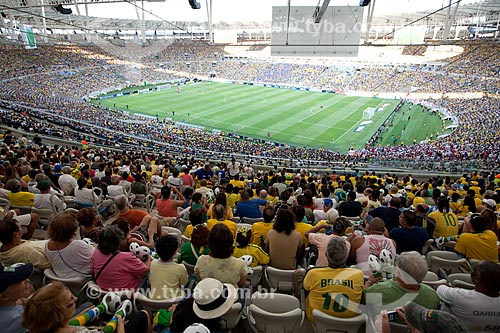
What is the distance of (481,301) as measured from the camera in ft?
8.91

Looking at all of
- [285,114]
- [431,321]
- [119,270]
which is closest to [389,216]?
[431,321]

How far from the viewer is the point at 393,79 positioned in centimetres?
5116

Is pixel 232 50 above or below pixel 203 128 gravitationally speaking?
above

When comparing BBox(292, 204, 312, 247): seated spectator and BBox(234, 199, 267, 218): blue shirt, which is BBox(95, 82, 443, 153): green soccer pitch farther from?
BBox(292, 204, 312, 247): seated spectator

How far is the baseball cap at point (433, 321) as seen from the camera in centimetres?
198

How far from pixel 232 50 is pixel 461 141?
5542cm

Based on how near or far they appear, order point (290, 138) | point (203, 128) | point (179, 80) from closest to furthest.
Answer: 1. point (290, 138)
2. point (203, 128)
3. point (179, 80)

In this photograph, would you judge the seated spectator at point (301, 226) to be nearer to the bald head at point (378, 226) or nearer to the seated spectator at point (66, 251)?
the bald head at point (378, 226)

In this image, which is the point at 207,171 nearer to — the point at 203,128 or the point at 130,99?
the point at 203,128

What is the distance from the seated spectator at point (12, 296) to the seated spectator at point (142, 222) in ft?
5.54

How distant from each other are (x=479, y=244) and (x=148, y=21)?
7782 cm

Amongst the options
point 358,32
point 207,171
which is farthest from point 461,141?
point 207,171

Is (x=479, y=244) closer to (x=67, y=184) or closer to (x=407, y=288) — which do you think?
(x=407, y=288)

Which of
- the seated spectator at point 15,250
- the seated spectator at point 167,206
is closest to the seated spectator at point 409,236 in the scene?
the seated spectator at point 167,206
